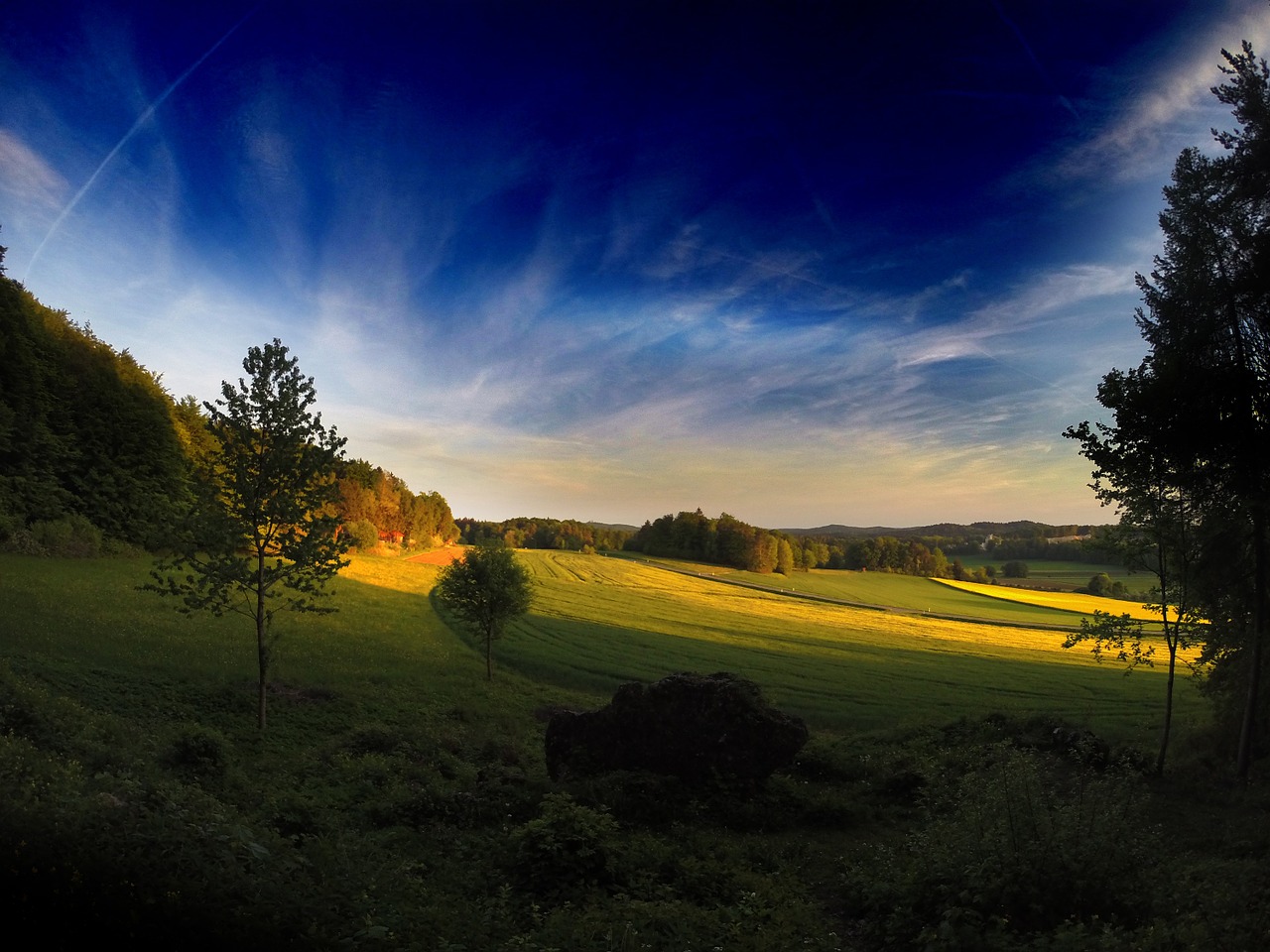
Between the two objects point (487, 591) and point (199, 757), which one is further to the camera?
point (487, 591)

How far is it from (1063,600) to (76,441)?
141 metres

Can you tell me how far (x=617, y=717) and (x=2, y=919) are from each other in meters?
14.3

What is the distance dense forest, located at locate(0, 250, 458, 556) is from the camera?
43.9 metres

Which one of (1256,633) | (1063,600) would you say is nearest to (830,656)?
(1256,633)

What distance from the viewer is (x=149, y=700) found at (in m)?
20.7

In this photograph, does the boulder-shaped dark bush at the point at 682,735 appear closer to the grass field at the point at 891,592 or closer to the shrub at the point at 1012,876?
the shrub at the point at 1012,876

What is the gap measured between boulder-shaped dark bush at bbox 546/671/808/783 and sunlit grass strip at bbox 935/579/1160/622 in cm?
10504

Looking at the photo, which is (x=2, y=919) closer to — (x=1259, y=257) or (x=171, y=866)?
(x=171, y=866)

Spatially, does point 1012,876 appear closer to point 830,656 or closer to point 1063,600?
point 830,656

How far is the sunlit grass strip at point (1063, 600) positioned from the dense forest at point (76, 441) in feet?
374

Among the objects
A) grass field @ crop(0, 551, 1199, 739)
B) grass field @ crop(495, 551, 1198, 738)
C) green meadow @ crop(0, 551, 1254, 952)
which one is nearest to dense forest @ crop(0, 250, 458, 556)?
grass field @ crop(0, 551, 1199, 739)

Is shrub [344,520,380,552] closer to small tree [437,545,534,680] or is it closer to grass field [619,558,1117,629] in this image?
grass field [619,558,1117,629]

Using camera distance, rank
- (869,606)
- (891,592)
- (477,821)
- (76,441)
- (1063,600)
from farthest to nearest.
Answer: (891,592)
(1063,600)
(869,606)
(76,441)
(477,821)

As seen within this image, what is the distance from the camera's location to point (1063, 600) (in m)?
112
